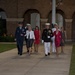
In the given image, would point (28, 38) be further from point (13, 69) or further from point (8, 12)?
point (8, 12)

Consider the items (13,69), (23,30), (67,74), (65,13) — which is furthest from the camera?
(65,13)

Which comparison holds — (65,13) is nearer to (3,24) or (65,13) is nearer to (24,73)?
(3,24)

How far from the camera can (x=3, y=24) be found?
45250 millimetres

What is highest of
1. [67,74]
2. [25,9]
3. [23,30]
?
[25,9]

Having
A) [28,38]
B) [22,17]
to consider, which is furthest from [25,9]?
[28,38]

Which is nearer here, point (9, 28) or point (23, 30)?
point (23, 30)

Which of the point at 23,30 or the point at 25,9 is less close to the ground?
the point at 25,9

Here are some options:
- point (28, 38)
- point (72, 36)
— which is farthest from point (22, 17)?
point (28, 38)

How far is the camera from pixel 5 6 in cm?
4394

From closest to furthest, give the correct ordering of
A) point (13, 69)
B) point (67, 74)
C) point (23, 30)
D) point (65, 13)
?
point (67, 74)
point (13, 69)
point (23, 30)
point (65, 13)

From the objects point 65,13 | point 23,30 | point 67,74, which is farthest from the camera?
point 65,13

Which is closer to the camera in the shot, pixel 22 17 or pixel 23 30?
pixel 23 30

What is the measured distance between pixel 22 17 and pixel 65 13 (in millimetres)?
5675

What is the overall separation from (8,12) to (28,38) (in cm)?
2315
